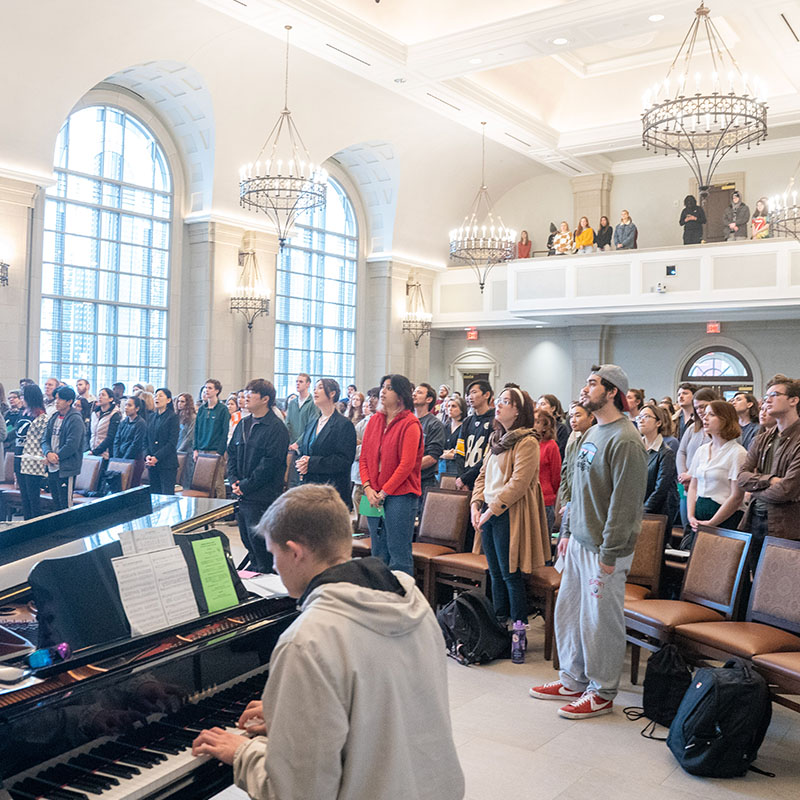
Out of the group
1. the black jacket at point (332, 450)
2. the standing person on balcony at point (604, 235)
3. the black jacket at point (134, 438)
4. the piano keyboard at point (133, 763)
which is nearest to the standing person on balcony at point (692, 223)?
the standing person on balcony at point (604, 235)

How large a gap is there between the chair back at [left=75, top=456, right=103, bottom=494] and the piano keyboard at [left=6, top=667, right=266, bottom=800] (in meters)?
5.24

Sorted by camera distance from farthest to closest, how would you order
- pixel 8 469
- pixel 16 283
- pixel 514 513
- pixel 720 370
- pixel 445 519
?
1. pixel 720 370
2. pixel 16 283
3. pixel 8 469
4. pixel 445 519
5. pixel 514 513

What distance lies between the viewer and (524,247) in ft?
50.0

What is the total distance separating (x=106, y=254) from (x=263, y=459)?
7119 millimetres

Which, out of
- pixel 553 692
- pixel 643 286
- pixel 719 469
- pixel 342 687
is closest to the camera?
pixel 342 687

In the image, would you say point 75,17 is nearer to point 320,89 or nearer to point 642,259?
point 320,89

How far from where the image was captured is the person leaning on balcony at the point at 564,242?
46.7 ft

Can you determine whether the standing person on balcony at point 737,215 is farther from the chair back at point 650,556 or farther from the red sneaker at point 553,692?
the red sneaker at point 553,692

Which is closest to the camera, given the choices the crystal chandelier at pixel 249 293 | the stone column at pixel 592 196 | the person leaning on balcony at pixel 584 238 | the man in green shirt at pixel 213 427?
the man in green shirt at pixel 213 427

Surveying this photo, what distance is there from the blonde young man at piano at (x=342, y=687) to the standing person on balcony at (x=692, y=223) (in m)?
12.8

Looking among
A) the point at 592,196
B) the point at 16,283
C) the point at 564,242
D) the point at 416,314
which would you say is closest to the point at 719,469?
the point at 16,283

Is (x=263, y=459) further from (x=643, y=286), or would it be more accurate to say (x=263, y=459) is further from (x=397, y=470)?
(x=643, y=286)

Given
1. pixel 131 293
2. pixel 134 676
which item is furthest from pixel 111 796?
pixel 131 293

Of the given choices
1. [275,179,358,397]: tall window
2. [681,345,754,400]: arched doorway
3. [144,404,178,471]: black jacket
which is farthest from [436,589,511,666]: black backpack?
[681,345,754,400]: arched doorway
